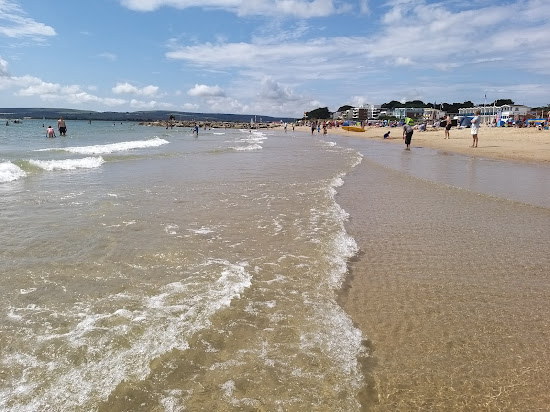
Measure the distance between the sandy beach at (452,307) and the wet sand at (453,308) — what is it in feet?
0.03

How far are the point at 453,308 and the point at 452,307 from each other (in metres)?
0.02

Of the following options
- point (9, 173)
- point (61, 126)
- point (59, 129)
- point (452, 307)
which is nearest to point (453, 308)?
point (452, 307)

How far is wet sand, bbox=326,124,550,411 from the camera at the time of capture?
2.96 m

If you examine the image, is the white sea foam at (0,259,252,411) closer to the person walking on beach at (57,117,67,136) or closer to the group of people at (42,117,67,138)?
the group of people at (42,117,67,138)

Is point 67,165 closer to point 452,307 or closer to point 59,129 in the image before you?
point 452,307

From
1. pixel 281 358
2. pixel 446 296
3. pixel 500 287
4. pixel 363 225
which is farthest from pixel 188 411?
pixel 363 225

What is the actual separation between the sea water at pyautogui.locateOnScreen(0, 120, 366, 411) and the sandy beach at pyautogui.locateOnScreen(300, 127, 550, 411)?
1.00ft

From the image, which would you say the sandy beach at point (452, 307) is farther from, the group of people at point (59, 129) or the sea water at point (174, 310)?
the group of people at point (59, 129)

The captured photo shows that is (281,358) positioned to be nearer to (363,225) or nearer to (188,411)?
(188,411)

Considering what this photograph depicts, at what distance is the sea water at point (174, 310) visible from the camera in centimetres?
287

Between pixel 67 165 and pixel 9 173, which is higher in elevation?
pixel 67 165

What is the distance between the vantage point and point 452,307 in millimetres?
4273

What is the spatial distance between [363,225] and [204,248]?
131 inches

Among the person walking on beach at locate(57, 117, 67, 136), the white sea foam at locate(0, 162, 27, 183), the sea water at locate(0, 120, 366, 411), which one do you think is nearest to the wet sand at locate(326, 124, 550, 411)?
the sea water at locate(0, 120, 366, 411)
